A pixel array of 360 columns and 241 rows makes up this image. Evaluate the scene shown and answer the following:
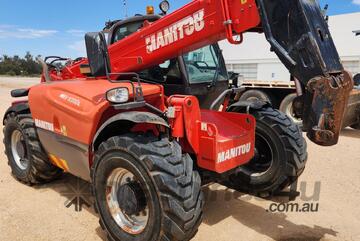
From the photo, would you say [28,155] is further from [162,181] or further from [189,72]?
[162,181]

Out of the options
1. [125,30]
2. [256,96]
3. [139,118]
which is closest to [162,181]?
[139,118]

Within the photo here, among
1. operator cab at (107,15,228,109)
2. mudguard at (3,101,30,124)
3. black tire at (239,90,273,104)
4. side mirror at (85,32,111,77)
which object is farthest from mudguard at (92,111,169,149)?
black tire at (239,90,273,104)

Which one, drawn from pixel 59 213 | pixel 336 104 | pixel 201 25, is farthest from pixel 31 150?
pixel 336 104

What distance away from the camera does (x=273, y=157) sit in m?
4.27

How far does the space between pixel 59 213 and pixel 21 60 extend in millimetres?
81721

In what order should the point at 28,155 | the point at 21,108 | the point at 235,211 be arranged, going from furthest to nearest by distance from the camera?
the point at 21,108
the point at 28,155
the point at 235,211

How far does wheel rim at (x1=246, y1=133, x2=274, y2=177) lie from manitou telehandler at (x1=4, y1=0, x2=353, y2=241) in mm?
13

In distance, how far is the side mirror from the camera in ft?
Result: 11.5

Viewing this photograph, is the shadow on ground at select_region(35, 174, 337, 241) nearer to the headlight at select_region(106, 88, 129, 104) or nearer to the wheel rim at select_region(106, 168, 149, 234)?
the wheel rim at select_region(106, 168, 149, 234)

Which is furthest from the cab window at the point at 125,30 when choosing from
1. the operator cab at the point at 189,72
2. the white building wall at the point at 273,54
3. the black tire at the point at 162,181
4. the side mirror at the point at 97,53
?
the white building wall at the point at 273,54

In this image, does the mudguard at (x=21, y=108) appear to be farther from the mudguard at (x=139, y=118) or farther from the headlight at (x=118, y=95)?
the headlight at (x=118, y=95)

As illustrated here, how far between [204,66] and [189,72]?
364 mm

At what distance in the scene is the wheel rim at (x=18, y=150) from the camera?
5083 mm

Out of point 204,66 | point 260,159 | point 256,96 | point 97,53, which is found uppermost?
point 97,53
